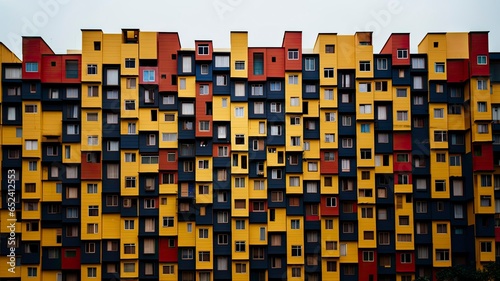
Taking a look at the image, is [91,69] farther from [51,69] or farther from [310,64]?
[310,64]

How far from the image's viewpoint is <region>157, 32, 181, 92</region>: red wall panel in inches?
1977

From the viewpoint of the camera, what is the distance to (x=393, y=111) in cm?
5022

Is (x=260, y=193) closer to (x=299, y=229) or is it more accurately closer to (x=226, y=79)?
(x=299, y=229)

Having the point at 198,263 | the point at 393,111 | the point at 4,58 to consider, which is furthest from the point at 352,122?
the point at 4,58

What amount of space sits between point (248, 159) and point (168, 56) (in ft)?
29.0

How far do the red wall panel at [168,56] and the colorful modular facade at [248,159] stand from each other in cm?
10

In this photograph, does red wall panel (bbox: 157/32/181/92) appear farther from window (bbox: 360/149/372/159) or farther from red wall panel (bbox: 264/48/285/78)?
window (bbox: 360/149/372/159)

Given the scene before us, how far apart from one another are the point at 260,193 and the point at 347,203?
5.85 m

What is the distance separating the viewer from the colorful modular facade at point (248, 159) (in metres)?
48.8

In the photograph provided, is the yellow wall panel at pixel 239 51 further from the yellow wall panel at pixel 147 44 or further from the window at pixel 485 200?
the window at pixel 485 200

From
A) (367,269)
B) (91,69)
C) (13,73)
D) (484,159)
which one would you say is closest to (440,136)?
(484,159)

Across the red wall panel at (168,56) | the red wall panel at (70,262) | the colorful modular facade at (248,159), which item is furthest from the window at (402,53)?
the red wall panel at (70,262)

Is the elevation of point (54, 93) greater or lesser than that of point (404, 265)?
greater

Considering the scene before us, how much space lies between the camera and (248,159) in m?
49.8
